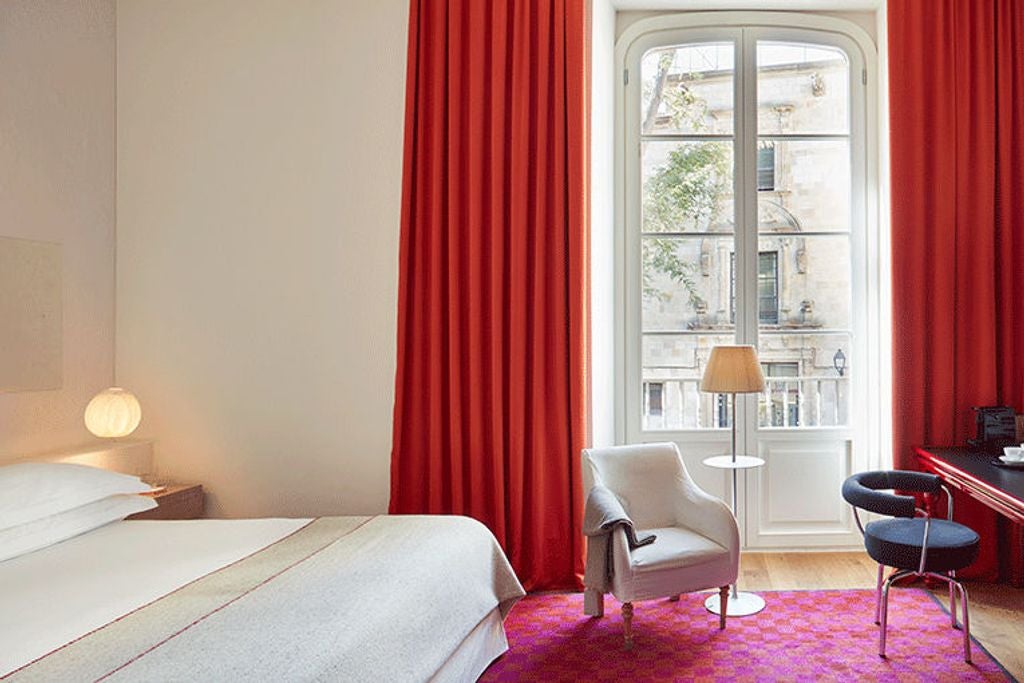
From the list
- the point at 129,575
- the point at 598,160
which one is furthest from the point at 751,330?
the point at 129,575

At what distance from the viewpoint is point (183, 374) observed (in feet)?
13.6

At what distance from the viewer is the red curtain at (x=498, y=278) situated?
3916mm

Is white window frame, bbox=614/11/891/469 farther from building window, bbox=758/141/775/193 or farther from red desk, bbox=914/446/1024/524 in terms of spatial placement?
red desk, bbox=914/446/1024/524

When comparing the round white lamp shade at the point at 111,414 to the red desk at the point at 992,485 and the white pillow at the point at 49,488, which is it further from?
the red desk at the point at 992,485

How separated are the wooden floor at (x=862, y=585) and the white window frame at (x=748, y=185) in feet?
1.93

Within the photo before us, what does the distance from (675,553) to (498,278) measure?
150 cm

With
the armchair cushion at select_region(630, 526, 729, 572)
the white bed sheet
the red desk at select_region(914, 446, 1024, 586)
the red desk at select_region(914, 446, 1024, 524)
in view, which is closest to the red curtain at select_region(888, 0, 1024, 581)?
the red desk at select_region(914, 446, 1024, 586)

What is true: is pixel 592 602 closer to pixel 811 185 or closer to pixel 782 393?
pixel 782 393

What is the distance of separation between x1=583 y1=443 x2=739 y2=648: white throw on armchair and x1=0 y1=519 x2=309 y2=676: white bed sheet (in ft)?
3.94

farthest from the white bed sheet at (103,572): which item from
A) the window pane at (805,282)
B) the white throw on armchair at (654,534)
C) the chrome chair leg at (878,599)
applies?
the window pane at (805,282)

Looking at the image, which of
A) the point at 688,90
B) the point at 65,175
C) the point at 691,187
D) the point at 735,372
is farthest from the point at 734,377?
the point at 65,175

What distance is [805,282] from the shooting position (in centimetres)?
451

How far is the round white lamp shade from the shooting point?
371 cm

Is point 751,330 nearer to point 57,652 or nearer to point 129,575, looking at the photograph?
point 129,575
